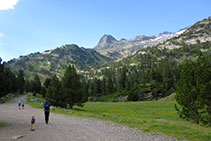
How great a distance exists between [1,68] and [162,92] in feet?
385

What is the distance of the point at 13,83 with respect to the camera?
117 metres

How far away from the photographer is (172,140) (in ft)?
49.2

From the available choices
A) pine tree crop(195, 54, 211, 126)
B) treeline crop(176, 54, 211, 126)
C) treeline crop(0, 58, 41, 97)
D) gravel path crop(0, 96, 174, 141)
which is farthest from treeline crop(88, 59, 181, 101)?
gravel path crop(0, 96, 174, 141)

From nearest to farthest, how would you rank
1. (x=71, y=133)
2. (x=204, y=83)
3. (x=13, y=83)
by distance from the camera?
(x=71, y=133) < (x=204, y=83) < (x=13, y=83)

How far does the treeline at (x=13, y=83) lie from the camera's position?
73.2 ft

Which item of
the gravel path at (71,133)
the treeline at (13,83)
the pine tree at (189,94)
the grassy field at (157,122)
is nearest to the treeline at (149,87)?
the treeline at (13,83)

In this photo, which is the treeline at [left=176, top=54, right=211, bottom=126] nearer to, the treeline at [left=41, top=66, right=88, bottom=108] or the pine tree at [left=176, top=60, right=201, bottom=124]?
the pine tree at [left=176, top=60, right=201, bottom=124]

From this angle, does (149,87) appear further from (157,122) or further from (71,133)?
(71,133)

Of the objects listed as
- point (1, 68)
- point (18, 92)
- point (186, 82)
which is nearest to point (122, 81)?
point (18, 92)

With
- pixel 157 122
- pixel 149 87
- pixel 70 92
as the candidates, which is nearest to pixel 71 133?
pixel 157 122

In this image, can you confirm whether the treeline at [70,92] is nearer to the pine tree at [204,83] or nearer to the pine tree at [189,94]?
the pine tree at [189,94]

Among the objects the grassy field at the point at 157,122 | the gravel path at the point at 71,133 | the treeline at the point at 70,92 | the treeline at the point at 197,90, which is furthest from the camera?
the treeline at the point at 70,92

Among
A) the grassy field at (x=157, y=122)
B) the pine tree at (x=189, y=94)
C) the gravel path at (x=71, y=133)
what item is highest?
the pine tree at (x=189, y=94)

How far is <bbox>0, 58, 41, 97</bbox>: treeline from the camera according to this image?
2231 centimetres
